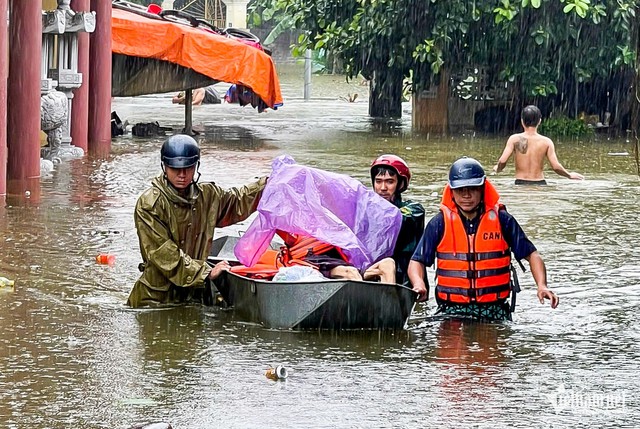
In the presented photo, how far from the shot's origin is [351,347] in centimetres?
809

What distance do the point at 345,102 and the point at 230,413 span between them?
31.6 metres

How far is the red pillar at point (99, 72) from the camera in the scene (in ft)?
69.5

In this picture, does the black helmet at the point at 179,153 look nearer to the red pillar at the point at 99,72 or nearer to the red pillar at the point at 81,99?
the red pillar at the point at 81,99

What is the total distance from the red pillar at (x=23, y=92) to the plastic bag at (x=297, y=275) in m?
7.79

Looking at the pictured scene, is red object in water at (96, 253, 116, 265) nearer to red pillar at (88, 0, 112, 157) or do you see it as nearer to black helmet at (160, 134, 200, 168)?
black helmet at (160, 134, 200, 168)

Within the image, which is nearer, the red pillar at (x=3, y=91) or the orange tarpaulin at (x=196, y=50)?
the red pillar at (x=3, y=91)

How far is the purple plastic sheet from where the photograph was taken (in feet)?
29.5

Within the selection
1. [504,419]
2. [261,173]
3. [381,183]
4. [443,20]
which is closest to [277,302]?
[381,183]

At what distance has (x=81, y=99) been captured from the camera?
784 inches

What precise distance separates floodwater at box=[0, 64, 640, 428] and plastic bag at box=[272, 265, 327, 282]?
0.34m

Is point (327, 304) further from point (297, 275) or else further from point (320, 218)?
point (320, 218)

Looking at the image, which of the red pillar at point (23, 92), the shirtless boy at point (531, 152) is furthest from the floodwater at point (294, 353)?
the red pillar at point (23, 92)

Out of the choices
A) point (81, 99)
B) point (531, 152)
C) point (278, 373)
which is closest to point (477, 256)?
point (278, 373)

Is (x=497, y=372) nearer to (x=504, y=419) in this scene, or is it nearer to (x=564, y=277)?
(x=504, y=419)
